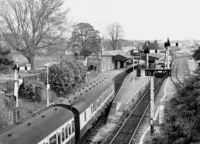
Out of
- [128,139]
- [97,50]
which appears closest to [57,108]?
[128,139]

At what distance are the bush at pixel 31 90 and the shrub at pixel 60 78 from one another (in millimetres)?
3447

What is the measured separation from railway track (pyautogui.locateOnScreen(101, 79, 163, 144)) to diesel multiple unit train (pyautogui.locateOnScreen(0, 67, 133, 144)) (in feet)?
6.91

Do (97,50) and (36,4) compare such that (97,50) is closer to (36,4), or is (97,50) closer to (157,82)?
(157,82)

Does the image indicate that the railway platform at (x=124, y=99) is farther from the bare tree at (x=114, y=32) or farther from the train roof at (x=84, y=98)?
the bare tree at (x=114, y=32)

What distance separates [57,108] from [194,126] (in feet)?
25.0

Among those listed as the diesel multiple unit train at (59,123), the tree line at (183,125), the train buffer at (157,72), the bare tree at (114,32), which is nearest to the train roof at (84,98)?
the diesel multiple unit train at (59,123)

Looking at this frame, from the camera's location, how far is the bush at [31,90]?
21.4 m

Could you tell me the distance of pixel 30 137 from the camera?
367 inches

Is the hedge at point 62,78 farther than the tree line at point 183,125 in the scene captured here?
Yes

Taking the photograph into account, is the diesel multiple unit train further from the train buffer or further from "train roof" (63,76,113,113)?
the train buffer

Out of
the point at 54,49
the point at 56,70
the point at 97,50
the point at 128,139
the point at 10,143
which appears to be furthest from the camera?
the point at 97,50

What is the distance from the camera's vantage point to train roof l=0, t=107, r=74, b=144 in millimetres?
8836

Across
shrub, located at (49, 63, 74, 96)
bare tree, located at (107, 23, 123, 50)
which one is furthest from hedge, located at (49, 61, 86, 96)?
bare tree, located at (107, 23, 123, 50)

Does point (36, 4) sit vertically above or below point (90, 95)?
above
